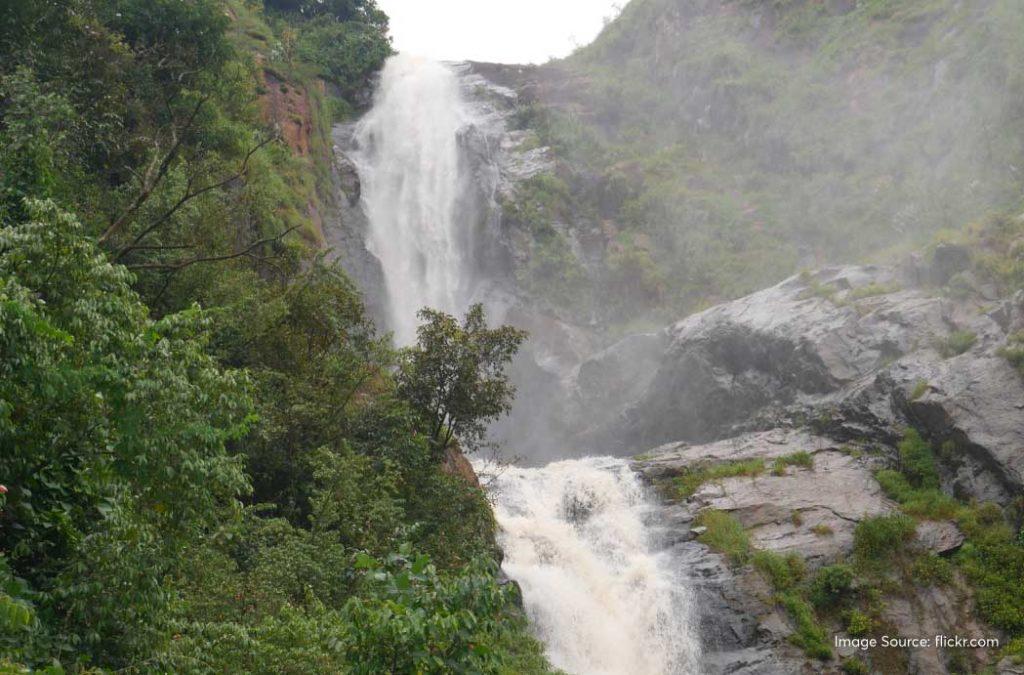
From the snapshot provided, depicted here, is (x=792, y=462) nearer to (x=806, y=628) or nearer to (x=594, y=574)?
(x=806, y=628)

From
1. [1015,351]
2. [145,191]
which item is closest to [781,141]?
[1015,351]

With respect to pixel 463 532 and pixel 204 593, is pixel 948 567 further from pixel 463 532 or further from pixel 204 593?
pixel 204 593

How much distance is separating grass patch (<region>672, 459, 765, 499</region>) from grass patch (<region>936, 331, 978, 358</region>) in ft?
19.5

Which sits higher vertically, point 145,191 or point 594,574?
point 145,191

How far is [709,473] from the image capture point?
77.2ft

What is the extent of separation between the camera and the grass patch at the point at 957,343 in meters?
22.2

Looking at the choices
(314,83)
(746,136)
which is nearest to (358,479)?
(314,83)

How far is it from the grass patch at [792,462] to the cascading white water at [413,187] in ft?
63.7

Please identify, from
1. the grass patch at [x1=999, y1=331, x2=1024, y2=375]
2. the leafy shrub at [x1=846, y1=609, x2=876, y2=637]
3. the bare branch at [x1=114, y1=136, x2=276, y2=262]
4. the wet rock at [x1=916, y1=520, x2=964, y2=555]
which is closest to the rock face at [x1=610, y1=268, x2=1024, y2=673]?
the wet rock at [x1=916, y1=520, x2=964, y2=555]

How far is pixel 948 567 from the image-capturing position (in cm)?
1880

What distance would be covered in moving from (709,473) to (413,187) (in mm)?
27718

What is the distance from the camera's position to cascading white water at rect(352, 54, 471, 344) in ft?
133

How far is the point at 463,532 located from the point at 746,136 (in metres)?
38.5

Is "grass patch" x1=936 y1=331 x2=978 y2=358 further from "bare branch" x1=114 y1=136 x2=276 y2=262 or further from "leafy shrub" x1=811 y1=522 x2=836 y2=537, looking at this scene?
"bare branch" x1=114 y1=136 x2=276 y2=262
